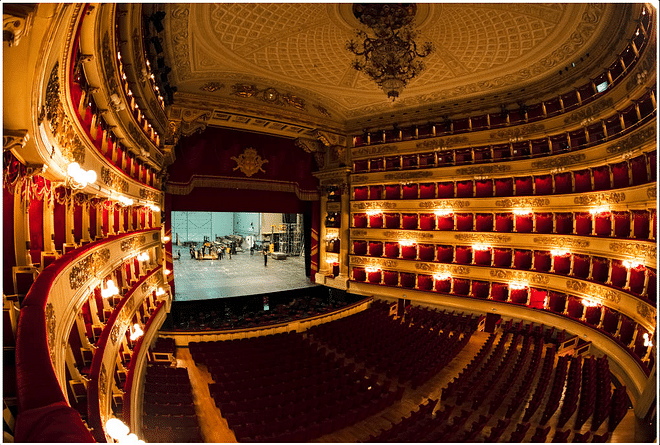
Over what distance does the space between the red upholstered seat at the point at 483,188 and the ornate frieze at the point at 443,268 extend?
3.35 metres

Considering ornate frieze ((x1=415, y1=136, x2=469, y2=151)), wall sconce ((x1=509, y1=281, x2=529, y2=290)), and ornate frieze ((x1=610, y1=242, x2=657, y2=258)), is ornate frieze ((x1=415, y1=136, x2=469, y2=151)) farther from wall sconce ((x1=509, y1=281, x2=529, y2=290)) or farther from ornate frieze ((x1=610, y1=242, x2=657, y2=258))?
ornate frieze ((x1=610, y1=242, x2=657, y2=258))

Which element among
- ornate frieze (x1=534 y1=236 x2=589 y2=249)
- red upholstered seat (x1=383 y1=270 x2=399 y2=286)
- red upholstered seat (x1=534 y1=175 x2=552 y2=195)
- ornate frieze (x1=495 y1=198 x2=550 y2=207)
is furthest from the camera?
red upholstered seat (x1=383 y1=270 x2=399 y2=286)

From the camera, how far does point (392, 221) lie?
17.2 metres

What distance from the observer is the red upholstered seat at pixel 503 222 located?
14008 millimetres

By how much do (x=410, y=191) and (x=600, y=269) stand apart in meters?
8.23

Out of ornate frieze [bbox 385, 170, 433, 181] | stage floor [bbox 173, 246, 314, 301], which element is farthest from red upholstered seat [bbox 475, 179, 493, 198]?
stage floor [bbox 173, 246, 314, 301]

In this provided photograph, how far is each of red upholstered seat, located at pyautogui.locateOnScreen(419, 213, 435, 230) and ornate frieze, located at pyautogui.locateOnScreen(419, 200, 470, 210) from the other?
0.54m

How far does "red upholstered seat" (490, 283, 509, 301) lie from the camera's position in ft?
45.9

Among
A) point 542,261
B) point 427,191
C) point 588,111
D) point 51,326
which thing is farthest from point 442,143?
point 51,326

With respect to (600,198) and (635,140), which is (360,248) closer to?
(600,198)

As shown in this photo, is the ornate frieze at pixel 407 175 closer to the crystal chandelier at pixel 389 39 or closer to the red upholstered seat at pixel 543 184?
the red upholstered seat at pixel 543 184

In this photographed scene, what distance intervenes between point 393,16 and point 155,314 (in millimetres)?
11490

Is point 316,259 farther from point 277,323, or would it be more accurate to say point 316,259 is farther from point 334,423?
point 334,423

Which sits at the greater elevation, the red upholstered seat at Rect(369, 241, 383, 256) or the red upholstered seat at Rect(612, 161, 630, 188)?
the red upholstered seat at Rect(612, 161, 630, 188)
